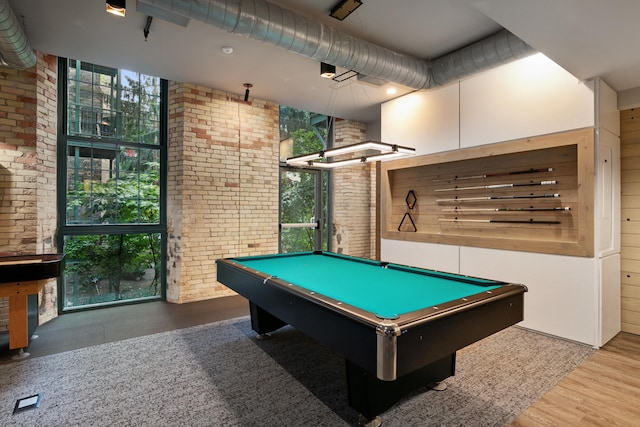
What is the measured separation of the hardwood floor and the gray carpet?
0.29 feet

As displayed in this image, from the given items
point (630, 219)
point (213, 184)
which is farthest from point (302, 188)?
point (630, 219)

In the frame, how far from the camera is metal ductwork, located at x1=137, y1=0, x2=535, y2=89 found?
8.70 ft

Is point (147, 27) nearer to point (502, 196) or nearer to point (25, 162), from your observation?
point (25, 162)

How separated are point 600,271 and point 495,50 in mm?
2429

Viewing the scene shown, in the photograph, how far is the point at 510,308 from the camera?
2.15m

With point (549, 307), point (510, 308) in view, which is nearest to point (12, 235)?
point (510, 308)

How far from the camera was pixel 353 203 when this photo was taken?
6582mm

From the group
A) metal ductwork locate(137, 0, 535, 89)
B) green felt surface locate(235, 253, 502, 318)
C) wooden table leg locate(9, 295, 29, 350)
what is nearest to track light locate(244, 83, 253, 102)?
metal ductwork locate(137, 0, 535, 89)

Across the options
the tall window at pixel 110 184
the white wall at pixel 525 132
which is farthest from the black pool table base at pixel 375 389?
the tall window at pixel 110 184

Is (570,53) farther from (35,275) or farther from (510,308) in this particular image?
(35,275)

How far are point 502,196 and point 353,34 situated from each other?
2543 mm

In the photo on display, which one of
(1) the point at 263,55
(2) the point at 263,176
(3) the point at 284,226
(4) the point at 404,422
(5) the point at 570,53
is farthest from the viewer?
(3) the point at 284,226

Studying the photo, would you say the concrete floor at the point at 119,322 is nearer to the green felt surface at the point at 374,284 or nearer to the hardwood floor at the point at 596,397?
the green felt surface at the point at 374,284

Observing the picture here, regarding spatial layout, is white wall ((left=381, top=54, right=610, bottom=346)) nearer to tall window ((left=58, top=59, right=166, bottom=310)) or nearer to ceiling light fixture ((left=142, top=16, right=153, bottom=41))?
ceiling light fixture ((left=142, top=16, right=153, bottom=41))
